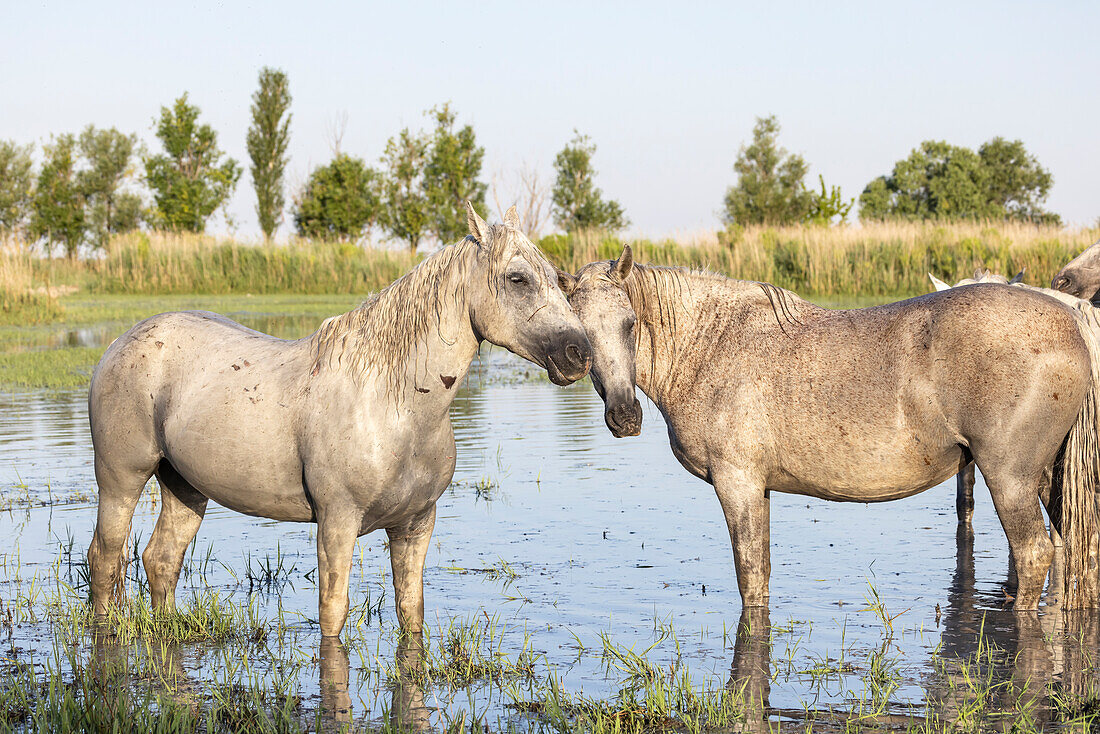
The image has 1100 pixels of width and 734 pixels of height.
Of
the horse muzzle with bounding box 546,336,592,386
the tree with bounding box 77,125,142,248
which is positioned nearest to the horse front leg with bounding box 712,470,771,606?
the horse muzzle with bounding box 546,336,592,386

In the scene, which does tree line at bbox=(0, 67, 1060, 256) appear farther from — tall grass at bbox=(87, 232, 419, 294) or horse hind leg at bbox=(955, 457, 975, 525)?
horse hind leg at bbox=(955, 457, 975, 525)

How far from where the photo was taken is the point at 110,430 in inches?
197

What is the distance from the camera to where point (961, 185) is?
63.9m

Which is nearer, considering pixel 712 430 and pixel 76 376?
pixel 712 430

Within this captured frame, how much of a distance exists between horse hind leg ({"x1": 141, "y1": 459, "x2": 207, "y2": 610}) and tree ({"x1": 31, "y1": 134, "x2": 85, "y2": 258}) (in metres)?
44.8

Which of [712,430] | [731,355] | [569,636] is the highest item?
[731,355]

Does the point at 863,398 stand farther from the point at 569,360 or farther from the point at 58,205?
the point at 58,205

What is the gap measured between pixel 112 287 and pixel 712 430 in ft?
94.0

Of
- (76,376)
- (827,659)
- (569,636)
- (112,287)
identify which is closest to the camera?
(827,659)

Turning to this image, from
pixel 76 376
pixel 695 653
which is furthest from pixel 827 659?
pixel 76 376

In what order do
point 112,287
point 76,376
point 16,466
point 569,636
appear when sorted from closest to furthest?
point 569,636 → point 16,466 → point 76,376 → point 112,287

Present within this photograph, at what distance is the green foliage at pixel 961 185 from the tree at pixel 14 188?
46224 mm

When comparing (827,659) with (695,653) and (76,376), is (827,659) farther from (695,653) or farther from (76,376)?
(76,376)

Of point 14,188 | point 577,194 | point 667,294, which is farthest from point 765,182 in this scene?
point 667,294
